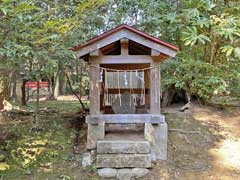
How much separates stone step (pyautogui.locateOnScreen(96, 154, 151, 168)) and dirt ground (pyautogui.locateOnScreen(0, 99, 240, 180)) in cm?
15

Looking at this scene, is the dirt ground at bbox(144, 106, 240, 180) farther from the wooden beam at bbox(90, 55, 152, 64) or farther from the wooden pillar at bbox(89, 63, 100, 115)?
the wooden beam at bbox(90, 55, 152, 64)

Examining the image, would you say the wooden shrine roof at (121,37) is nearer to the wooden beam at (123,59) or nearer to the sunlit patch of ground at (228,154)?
the wooden beam at (123,59)

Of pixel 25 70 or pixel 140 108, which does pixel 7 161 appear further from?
pixel 140 108

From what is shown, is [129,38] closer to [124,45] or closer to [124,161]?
[124,45]

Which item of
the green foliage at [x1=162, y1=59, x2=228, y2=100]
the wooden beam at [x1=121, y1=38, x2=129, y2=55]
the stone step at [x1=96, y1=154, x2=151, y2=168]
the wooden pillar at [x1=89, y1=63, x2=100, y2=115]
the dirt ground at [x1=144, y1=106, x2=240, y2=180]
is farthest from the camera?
the green foliage at [x1=162, y1=59, x2=228, y2=100]

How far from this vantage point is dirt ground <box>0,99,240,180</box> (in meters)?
4.84

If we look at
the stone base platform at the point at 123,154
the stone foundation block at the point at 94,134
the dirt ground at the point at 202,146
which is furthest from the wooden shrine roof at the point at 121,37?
the dirt ground at the point at 202,146

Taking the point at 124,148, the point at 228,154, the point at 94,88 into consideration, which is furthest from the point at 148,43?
the point at 228,154

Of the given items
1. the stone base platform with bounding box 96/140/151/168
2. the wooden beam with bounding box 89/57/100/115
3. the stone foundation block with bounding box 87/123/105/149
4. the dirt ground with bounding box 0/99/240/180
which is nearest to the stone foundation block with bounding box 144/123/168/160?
the dirt ground with bounding box 0/99/240/180

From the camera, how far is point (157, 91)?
5.31 m

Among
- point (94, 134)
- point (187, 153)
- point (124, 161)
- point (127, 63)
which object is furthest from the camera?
point (187, 153)

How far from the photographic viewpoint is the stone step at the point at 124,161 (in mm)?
4832

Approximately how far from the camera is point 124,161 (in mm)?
4840

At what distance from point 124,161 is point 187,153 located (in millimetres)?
1431
